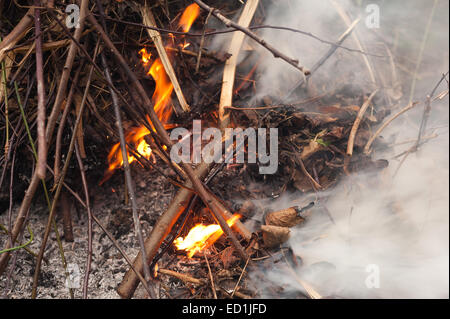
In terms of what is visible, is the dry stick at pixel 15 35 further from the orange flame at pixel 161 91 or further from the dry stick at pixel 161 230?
the dry stick at pixel 161 230

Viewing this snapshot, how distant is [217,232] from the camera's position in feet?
5.25

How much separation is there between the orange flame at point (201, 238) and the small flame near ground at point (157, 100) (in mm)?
453

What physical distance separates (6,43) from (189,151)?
0.91 meters

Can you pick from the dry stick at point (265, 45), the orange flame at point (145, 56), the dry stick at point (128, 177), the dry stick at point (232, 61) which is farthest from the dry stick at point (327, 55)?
the dry stick at point (128, 177)

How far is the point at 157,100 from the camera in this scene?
5.81 ft

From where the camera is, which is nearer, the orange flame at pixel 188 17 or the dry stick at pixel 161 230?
the dry stick at pixel 161 230

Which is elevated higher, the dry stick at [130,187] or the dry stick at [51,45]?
the dry stick at [51,45]

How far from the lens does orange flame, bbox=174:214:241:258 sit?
1.59m

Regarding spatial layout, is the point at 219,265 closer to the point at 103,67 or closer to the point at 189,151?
the point at 189,151

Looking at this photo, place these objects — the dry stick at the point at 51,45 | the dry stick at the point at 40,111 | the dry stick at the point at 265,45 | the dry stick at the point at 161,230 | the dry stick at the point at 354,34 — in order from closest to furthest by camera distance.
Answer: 1. the dry stick at the point at 40,111
2. the dry stick at the point at 265,45
3. the dry stick at the point at 161,230
4. the dry stick at the point at 51,45
5. the dry stick at the point at 354,34

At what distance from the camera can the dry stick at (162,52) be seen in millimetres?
1718

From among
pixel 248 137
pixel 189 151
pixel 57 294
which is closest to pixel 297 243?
pixel 248 137

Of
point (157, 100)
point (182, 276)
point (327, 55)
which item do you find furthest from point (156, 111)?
point (327, 55)

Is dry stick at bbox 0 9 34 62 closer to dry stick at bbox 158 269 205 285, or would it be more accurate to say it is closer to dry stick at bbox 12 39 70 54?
dry stick at bbox 12 39 70 54
